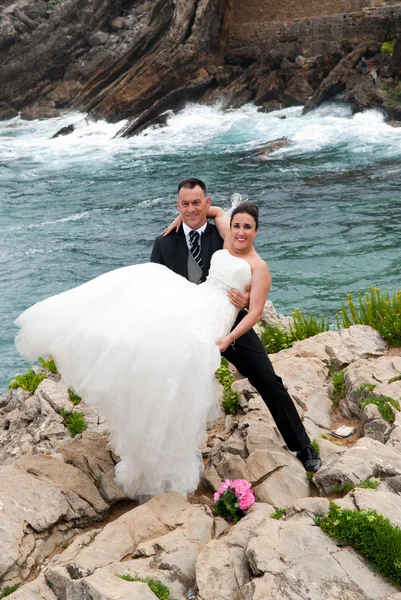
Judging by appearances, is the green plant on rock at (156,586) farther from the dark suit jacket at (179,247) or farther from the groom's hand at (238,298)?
the dark suit jacket at (179,247)

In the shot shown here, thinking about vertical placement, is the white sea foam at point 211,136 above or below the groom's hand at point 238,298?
below

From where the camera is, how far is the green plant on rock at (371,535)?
13.3ft

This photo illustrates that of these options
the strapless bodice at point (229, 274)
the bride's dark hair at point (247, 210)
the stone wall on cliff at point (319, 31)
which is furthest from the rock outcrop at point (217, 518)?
the stone wall on cliff at point (319, 31)

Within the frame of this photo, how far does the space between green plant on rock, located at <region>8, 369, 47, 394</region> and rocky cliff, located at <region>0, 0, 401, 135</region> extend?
2284 centimetres

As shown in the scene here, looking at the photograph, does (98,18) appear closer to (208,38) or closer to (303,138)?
(208,38)

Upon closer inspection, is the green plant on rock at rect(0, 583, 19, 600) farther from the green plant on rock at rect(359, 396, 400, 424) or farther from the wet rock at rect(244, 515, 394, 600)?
the green plant on rock at rect(359, 396, 400, 424)

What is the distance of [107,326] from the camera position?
5.07 meters

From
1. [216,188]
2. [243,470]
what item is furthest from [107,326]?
[216,188]

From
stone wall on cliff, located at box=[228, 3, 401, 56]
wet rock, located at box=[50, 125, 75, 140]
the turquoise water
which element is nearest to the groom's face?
the turquoise water

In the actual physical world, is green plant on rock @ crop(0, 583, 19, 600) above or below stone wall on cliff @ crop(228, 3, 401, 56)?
below

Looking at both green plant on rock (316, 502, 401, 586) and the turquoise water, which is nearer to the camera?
green plant on rock (316, 502, 401, 586)

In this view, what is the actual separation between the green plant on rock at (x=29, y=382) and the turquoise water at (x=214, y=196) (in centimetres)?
274

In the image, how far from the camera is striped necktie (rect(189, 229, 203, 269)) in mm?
6070

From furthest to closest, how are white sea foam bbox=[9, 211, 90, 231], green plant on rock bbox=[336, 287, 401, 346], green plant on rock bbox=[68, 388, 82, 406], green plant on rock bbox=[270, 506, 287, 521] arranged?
white sea foam bbox=[9, 211, 90, 231]
green plant on rock bbox=[336, 287, 401, 346]
green plant on rock bbox=[68, 388, 82, 406]
green plant on rock bbox=[270, 506, 287, 521]
